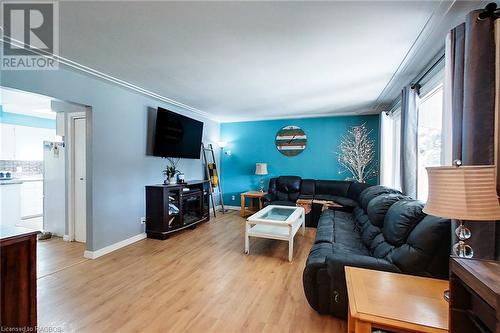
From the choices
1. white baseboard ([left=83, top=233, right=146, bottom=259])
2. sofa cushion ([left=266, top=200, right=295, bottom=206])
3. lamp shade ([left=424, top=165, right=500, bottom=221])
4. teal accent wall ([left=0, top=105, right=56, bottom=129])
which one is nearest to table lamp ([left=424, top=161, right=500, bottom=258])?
lamp shade ([left=424, top=165, right=500, bottom=221])

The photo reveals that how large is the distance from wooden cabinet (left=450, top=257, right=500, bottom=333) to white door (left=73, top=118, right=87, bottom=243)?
442cm

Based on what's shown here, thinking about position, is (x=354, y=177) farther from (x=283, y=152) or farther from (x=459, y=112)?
(x=459, y=112)

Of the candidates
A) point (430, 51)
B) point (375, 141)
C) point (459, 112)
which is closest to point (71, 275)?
point (459, 112)

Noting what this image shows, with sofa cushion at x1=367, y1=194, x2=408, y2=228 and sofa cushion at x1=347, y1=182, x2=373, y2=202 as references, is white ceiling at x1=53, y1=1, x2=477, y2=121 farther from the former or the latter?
sofa cushion at x1=347, y1=182, x2=373, y2=202

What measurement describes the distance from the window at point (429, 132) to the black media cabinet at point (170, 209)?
3665 millimetres

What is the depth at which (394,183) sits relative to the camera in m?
4.15

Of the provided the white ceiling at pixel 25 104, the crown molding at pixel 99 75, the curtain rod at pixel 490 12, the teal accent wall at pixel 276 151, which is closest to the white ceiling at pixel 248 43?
the crown molding at pixel 99 75

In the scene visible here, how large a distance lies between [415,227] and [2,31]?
383 centimetres

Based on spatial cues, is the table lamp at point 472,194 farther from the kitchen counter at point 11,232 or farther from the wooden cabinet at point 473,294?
the kitchen counter at point 11,232

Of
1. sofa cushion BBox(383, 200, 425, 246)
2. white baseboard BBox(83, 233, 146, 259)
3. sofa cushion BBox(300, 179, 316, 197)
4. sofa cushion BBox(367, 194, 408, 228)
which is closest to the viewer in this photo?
sofa cushion BBox(383, 200, 425, 246)

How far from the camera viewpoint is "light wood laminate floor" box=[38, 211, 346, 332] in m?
1.87

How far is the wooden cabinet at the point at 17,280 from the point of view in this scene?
138cm

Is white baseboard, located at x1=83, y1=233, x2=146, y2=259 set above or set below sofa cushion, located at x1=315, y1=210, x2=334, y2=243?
below

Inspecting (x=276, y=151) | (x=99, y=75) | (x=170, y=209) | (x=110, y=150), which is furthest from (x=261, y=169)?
(x=99, y=75)
